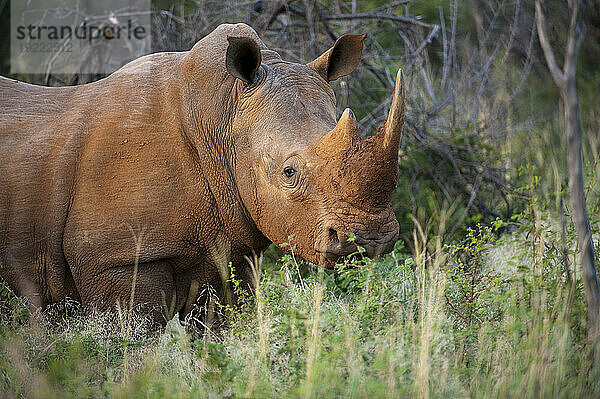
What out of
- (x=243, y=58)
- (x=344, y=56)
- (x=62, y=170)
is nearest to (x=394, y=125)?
(x=243, y=58)

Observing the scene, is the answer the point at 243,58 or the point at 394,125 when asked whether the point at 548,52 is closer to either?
the point at 394,125

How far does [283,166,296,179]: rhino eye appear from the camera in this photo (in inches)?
172

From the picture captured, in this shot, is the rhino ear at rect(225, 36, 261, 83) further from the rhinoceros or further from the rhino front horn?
the rhino front horn

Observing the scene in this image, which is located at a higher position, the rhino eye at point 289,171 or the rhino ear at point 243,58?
the rhino ear at point 243,58

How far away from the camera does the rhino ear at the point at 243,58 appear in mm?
4473

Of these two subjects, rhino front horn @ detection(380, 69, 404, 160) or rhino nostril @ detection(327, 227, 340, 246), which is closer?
rhino front horn @ detection(380, 69, 404, 160)

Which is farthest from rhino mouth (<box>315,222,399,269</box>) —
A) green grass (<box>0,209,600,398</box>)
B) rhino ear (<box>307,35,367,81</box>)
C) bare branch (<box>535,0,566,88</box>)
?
rhino ear (<box>307,35,367,81</box>)

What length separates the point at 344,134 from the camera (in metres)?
Result: 4.16

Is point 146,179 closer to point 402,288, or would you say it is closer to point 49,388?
point 49,388

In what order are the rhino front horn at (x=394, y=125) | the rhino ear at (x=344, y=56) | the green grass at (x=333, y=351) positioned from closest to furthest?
1. the green grass at (x=333, y=351)
2. the rhino front horn at (x=394, y=125)
3. the rhino ear at (x=344, y=56)

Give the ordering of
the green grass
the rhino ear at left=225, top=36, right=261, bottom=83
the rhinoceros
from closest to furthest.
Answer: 1. the green grass
2. the rhino ear at left=225, top=36, right=261, bottom=83
3. the rhinoceros

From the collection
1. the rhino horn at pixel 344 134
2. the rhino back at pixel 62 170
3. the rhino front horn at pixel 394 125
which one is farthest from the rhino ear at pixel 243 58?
the rhino front horn at pixel 394 125

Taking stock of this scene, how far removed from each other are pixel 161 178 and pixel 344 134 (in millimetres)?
1153

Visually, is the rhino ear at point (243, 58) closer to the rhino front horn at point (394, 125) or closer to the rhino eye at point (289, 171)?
the rhino eye at point (289, 171)
